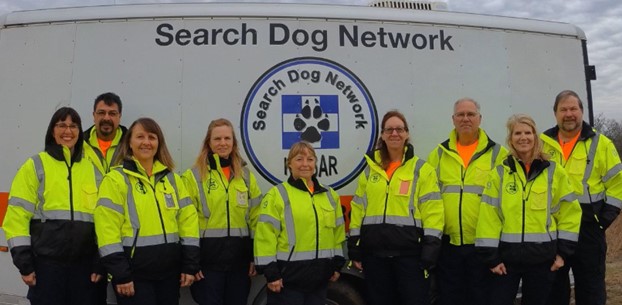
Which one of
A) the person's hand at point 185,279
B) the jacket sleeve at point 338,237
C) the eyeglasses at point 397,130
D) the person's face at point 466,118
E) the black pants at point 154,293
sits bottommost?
the black pants at point 154,293

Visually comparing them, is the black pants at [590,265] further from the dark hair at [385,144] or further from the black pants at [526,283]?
the dark hair at [385,144]

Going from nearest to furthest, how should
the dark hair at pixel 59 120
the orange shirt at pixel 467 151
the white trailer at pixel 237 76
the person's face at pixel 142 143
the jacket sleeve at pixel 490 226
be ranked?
the person's face at pixel 142 143 < the dark hair at pixel 59 120 < the jacket sleeve at pixel 490 226 < the orange shirt at pixel 467 151 < the white trailer at pixel 237 76

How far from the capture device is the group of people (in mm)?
3342

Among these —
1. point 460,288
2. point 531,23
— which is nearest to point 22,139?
point 460,288

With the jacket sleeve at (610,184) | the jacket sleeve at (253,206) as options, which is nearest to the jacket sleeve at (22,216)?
the jacket sleeve at (253,206)

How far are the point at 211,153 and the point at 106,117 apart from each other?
812 mm

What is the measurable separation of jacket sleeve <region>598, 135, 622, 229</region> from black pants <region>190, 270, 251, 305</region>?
109 inches

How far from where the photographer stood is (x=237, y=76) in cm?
414

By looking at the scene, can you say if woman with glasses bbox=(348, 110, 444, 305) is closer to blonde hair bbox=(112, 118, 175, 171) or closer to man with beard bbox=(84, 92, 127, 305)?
blonde hair bbox=(112, 118, 175, 171)

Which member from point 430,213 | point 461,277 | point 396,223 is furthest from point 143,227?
point 461,277

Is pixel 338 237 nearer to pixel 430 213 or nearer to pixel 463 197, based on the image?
pixel 430 213

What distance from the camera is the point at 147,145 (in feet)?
11.1

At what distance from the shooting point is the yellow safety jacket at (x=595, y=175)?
4027 millimetres

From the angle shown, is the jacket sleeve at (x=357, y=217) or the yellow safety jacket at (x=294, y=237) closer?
the yellow safety jacket at (x=294, y=237)
